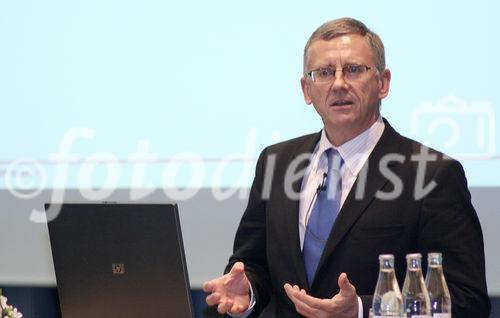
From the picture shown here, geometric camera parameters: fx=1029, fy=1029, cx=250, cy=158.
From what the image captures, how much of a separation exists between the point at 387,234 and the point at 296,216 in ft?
0.94

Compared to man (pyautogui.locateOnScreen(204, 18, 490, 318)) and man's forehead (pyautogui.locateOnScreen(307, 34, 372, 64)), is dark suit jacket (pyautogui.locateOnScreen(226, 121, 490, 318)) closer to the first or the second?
man (pyautogui.locateOnScreen(204, 18, 490, 318))

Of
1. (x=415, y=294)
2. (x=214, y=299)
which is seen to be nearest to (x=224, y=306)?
(x=214, y=299)

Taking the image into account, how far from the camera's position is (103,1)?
4441mm

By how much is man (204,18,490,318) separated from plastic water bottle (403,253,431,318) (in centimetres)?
45

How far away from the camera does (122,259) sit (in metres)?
2.71

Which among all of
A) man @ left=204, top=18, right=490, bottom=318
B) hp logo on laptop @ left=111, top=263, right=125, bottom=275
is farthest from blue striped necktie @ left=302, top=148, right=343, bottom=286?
hp logo on laptop @ left=111, top=263, right=125, bottom=275

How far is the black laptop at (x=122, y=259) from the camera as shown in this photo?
267cm

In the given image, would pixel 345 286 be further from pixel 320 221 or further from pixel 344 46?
pixel 344 46

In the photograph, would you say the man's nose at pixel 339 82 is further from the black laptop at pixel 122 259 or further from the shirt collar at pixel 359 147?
the black laptop at pixel 122 259

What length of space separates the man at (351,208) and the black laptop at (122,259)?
14 cm

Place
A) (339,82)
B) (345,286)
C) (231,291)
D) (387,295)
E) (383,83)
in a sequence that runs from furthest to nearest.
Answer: (383,83), (339,82), (231,291), (345,286), (387,295)

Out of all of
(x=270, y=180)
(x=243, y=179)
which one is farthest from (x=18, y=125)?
(x=270, y=180)

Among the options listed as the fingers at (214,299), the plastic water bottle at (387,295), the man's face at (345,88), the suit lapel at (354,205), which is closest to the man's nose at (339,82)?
the man's face at (345,88)

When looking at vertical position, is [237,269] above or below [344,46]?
below
